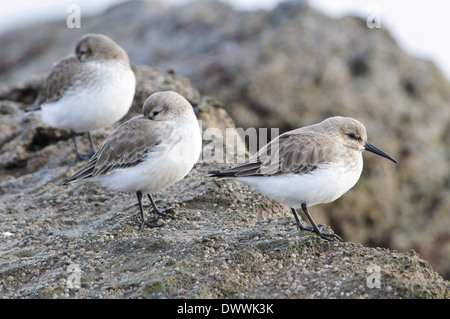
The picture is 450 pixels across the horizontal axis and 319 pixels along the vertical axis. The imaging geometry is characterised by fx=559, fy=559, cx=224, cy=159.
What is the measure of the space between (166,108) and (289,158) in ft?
6.49

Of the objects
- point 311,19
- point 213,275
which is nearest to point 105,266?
point 213,275

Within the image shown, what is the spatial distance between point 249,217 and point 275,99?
6913mm

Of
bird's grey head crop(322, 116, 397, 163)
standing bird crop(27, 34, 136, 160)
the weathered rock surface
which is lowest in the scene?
the weathered rock surface

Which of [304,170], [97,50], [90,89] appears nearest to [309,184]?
[304,170]

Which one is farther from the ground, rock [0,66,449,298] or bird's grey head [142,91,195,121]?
bird's grey head [142,91,195,121]

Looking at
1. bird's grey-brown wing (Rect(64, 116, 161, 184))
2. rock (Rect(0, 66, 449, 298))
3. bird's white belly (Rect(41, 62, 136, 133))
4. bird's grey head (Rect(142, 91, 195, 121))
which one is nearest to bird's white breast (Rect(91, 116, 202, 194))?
bird's grey-brown wing (Rect(64, 116, 161, 184))

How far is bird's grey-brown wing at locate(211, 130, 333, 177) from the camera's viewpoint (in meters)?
7.25

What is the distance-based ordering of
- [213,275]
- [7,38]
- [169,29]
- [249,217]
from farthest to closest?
[7,38] < [169,29] < [249,217] < [213,275]

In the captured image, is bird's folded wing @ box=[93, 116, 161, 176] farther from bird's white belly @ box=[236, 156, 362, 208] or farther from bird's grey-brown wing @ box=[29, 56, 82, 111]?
bird's grey-brown wing @ box=[29, 56, 82, 111]

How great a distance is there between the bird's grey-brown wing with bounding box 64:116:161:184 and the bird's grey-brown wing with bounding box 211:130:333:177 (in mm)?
1124

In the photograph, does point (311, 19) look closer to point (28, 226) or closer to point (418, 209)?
point (418, 209)

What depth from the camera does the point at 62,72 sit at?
425 inches

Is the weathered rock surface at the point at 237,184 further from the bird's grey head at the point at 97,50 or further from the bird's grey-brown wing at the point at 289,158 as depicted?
the bird's grey head at the point at 97,50

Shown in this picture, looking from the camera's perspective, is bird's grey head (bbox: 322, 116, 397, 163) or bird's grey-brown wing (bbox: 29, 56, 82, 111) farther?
bird's grey-brown wing (bbox: 29, 56, 82, 111)
